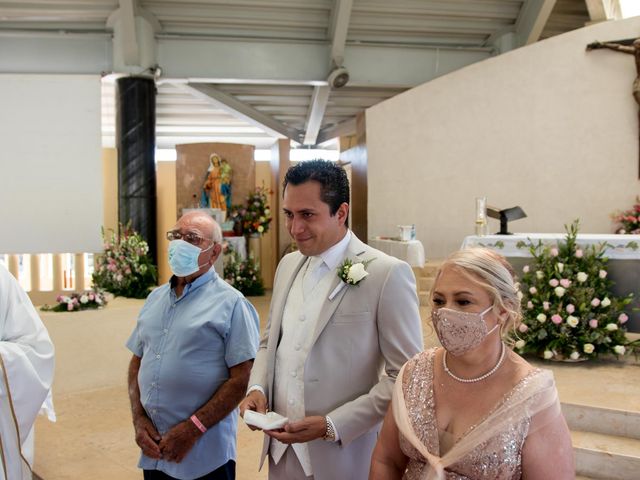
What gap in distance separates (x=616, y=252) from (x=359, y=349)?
3.32 m

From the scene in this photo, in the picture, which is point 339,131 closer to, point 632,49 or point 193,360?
point 632,49

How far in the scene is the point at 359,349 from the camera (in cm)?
178

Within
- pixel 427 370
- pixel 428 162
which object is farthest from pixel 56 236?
pixel 427 370

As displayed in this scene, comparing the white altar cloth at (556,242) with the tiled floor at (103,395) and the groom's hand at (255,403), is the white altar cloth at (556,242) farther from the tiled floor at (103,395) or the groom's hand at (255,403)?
the groom's hand at (255,403)

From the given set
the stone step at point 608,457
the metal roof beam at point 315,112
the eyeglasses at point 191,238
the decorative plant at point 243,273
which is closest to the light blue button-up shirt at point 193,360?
the eyeglasses at point 191,238

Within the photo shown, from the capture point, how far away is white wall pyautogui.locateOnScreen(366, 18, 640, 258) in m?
8.34

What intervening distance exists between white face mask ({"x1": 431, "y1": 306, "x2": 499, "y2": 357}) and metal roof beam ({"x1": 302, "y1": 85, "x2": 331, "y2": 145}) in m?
9.47

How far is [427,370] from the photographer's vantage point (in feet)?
5.15

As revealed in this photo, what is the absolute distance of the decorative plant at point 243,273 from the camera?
34.8 ft

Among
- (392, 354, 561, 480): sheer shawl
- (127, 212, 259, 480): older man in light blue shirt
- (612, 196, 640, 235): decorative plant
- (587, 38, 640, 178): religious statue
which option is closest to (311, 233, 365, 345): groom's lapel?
(392, 354, 561, 480): sheer shawl

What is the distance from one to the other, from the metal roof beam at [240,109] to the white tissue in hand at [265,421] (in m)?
8.85

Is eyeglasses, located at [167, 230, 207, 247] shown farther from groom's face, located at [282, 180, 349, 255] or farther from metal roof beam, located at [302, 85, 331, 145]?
metal roof beam, located at [302, 85, 331, 145]

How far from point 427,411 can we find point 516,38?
9829mm

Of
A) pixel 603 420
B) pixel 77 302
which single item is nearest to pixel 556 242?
pixel 603 420
